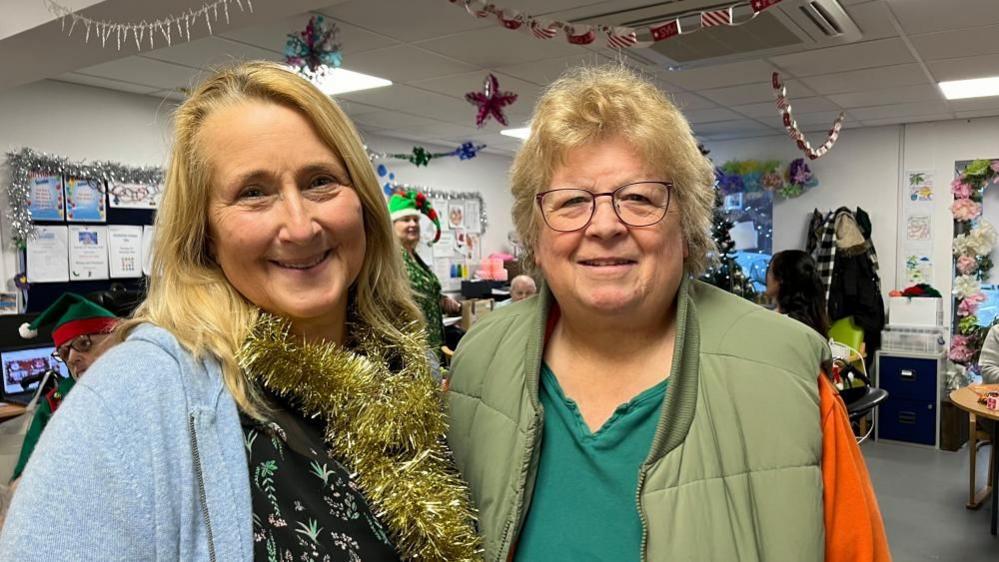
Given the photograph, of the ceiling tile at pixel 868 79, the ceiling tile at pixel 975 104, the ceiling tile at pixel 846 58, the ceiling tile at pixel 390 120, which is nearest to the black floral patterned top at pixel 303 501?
the ceiling tile at pixel 846 58

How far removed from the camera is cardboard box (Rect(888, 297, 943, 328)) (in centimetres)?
584

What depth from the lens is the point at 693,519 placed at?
41.3 inches

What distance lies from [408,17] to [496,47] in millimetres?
656

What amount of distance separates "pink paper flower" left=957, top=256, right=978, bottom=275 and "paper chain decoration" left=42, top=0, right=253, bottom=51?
6.46m

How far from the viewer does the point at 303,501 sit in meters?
0.94

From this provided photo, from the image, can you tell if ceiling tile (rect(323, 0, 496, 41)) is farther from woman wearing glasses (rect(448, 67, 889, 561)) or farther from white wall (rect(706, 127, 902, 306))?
white wall (rect(706, 127, 902, 306))

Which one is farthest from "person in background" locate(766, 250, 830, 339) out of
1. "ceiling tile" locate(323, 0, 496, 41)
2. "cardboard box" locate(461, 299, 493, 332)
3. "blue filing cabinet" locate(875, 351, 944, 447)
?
"cardboard box" locate(461, 299, 493, 332)

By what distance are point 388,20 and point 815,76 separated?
2915mm

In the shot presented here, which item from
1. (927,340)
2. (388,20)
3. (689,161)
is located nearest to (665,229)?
(689,161)

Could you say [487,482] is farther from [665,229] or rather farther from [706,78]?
[706,78]

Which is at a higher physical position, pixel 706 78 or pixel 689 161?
pixel 706 78

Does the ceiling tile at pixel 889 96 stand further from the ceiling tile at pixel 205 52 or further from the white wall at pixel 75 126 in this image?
the ceiling tile at pixel 205 52

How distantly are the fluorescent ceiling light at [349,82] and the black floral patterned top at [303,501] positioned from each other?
12.1 ft

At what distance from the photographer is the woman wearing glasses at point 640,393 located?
3.47 ft
